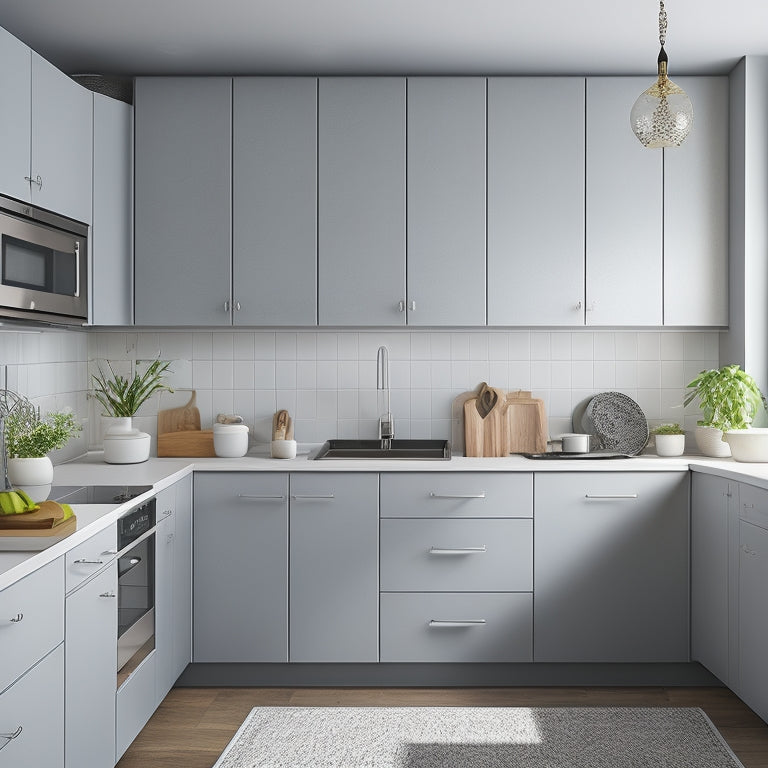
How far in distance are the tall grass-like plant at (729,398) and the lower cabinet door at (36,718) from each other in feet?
8.72

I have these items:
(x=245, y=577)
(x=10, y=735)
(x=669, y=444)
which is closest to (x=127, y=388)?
(x=245, y=577)

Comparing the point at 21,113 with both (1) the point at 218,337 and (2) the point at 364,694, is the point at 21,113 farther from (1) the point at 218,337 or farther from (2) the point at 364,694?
(2) the point at 364,694

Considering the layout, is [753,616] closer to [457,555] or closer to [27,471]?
[457,555]

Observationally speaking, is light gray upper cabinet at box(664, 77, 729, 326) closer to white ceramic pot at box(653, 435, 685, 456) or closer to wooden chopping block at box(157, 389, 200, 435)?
white ceramic pot at box(653, 435, 685, 456)

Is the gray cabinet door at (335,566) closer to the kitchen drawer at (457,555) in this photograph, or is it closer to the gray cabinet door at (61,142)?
the kitchen drawer at (457,555)

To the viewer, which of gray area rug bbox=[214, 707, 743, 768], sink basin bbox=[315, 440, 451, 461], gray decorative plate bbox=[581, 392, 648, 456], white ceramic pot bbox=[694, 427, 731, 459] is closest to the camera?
gray area rug bbox=[214, 707, 743, 768]

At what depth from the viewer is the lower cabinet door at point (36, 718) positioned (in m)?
1.64

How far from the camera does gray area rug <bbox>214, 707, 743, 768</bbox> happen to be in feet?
8.60

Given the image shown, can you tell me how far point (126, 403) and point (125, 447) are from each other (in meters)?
0.23

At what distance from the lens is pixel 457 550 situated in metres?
3.23

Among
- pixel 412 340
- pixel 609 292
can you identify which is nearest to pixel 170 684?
pixel 412 340

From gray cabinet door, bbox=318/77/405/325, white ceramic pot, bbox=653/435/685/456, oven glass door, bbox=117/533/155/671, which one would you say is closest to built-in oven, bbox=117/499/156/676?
oven glass door, bbox=117/533/155/671

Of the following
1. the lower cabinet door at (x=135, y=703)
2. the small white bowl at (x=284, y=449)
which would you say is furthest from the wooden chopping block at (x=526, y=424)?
the lower cabinet door at (x=135, y=703)

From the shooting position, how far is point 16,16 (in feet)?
Result: 9.65
